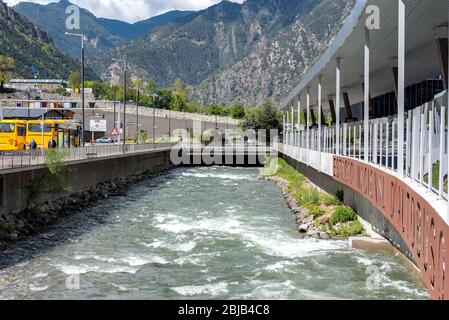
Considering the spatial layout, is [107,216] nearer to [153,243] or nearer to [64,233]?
[64,233]

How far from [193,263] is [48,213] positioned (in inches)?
430

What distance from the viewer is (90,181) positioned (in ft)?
125

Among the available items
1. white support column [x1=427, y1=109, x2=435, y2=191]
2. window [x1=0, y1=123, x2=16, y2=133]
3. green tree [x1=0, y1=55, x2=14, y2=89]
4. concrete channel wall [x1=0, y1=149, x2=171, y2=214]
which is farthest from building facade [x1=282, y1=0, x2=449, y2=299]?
green tree [x1=0, y1=55, x2=14, y2=89]

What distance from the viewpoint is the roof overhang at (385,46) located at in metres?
16.6

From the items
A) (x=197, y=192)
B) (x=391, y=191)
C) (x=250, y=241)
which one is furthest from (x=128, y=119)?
(x=391, y=191)

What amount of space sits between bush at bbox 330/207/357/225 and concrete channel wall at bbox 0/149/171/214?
13.2m

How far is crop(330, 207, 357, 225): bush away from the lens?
23.0 m

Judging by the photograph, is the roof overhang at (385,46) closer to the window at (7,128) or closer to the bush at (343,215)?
the bush at (343,215)

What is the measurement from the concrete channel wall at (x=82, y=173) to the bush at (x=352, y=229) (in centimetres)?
1332

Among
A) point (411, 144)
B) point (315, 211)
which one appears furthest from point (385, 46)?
point (411, 144)

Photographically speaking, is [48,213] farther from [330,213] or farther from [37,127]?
[37,127]

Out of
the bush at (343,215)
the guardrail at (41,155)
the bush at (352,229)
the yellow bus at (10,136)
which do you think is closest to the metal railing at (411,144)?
the bush at (343,215)

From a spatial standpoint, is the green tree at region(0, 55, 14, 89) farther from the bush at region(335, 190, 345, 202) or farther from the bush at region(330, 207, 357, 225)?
the bush at region(330, 207, 357, 225)

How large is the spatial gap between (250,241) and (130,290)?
760 centimetres
